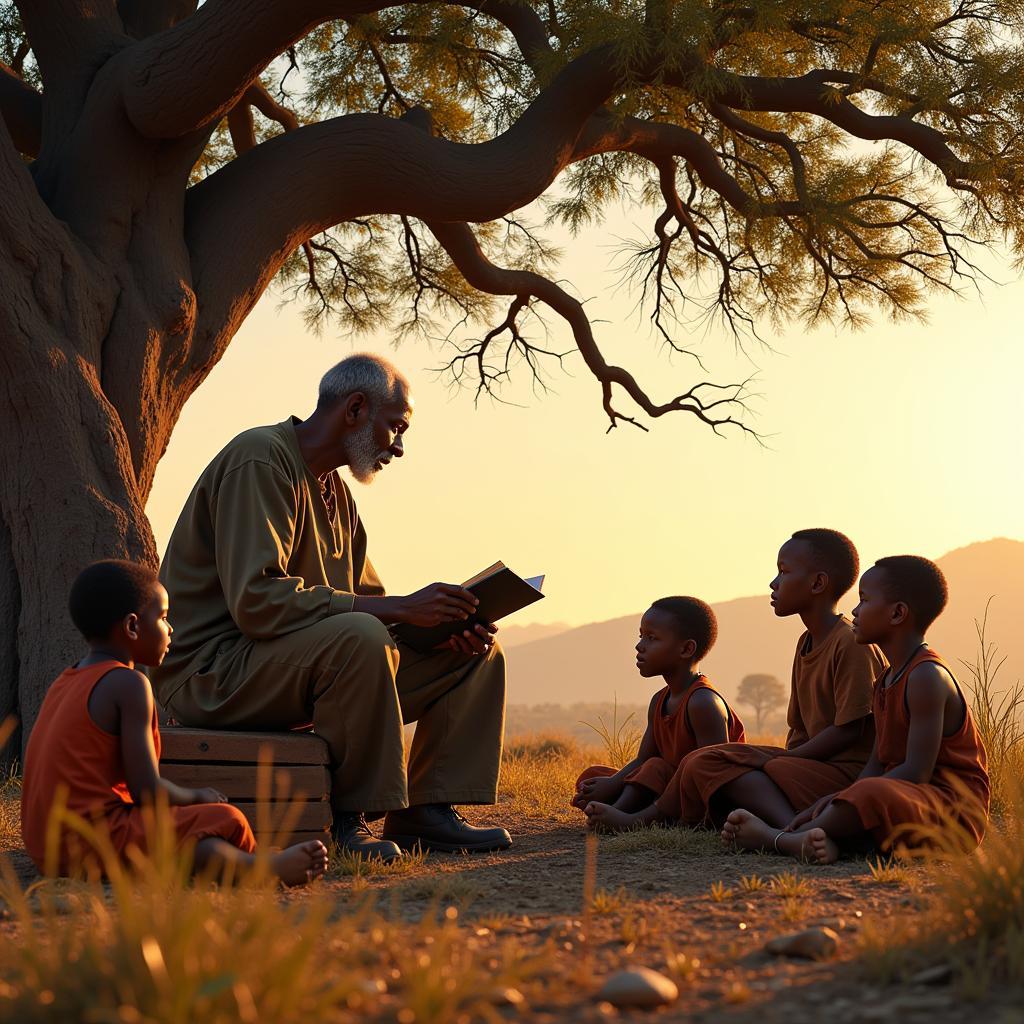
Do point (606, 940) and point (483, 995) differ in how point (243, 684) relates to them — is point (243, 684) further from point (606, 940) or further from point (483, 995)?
point (483, 995)

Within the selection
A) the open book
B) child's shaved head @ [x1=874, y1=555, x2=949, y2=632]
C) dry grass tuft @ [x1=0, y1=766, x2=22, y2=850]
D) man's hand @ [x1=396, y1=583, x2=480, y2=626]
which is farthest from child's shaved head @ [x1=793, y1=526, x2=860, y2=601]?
dry grass tuft @ [x1=0, y1=766, x2=22, y2=850]

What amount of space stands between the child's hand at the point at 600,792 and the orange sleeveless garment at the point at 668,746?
0.03 metres

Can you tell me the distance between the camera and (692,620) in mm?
5004

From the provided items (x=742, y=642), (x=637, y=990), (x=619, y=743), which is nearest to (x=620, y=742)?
(x=619, y=743)

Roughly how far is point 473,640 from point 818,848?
1410 millimetres

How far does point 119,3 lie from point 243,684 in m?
6.31

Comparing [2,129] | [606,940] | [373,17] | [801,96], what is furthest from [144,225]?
[606,940]

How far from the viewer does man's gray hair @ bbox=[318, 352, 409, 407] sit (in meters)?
4.52

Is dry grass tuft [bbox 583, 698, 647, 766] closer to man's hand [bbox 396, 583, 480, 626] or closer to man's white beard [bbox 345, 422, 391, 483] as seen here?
man's hand [bbox 396, 583, 480, 626]

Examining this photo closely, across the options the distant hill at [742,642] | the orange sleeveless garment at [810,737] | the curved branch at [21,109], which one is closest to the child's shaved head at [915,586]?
the orange sleeveless garment at [810,737]

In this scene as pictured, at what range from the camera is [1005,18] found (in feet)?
27.0

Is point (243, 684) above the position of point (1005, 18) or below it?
below

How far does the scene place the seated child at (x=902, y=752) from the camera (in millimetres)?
3824

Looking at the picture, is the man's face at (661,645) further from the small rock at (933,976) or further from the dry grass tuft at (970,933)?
the small rock at (933,976)
